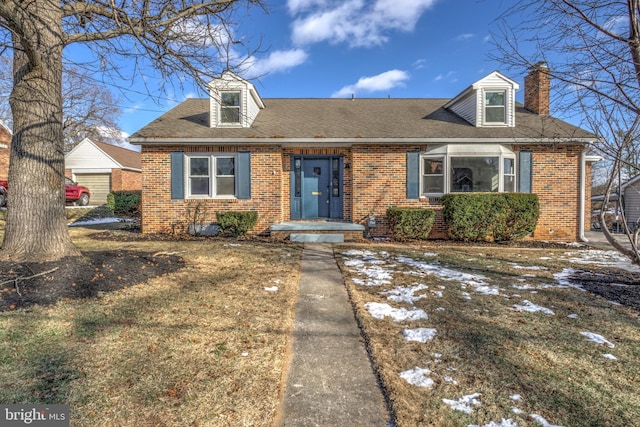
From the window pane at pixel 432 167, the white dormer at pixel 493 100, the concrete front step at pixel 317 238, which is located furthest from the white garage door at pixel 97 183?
the white dormer at pixel 493 100

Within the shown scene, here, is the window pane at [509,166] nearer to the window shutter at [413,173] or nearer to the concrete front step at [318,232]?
the window shutter at [413,173]

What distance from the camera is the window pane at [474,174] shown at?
1013cm

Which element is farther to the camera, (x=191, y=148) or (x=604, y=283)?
(x=191, y=148)

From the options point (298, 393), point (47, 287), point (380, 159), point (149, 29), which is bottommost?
point (298, 393)

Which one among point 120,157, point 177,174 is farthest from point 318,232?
point 120,157

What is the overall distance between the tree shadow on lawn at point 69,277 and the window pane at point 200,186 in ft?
15.8

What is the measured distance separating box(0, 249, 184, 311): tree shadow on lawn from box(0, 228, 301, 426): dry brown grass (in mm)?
241

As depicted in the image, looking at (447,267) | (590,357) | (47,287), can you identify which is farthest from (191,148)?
(590,357)

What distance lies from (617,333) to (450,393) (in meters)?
2.39

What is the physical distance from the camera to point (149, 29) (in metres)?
4.72

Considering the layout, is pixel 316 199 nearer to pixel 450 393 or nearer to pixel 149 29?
pixel 149 29

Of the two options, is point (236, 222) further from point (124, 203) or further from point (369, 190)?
point (124, 203)

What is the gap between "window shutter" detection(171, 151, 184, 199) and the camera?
994 centimetres

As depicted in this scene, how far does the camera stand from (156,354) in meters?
2.81
